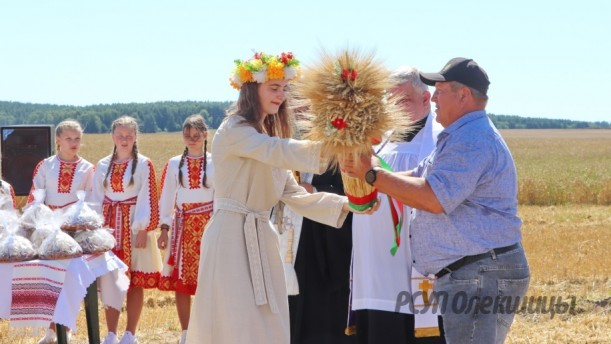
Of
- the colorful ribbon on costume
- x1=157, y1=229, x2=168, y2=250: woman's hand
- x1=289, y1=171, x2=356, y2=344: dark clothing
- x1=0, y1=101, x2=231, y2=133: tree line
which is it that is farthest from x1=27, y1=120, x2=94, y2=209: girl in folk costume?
x1=0, y1=101, x2=231, y2=133: tree line

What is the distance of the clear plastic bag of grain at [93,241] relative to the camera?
6754mm

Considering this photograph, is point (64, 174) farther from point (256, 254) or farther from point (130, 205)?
point (256, 254)

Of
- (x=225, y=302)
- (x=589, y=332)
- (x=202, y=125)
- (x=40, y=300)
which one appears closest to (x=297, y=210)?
(x=225, y=302)

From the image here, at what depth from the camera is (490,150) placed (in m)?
4.22

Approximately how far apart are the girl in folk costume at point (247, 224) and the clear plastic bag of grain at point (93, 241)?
1.85 meters

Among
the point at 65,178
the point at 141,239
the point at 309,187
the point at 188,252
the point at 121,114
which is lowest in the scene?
the point at 121,114

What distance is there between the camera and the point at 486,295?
14.0 ft

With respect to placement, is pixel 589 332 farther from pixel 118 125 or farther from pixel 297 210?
pixel 118 125

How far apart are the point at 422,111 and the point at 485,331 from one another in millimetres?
1942

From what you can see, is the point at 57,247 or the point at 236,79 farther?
the point at 57,247

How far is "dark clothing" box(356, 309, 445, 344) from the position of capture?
563 centimetres

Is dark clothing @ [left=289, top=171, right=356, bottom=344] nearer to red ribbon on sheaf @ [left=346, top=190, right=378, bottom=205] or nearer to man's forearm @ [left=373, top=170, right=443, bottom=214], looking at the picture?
red ribbon on sheaf @ [left=346, top=190, right=378, bottom=205]

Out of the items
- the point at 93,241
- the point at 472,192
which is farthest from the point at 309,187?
the point at 472,192

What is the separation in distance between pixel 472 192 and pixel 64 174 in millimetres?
4919
